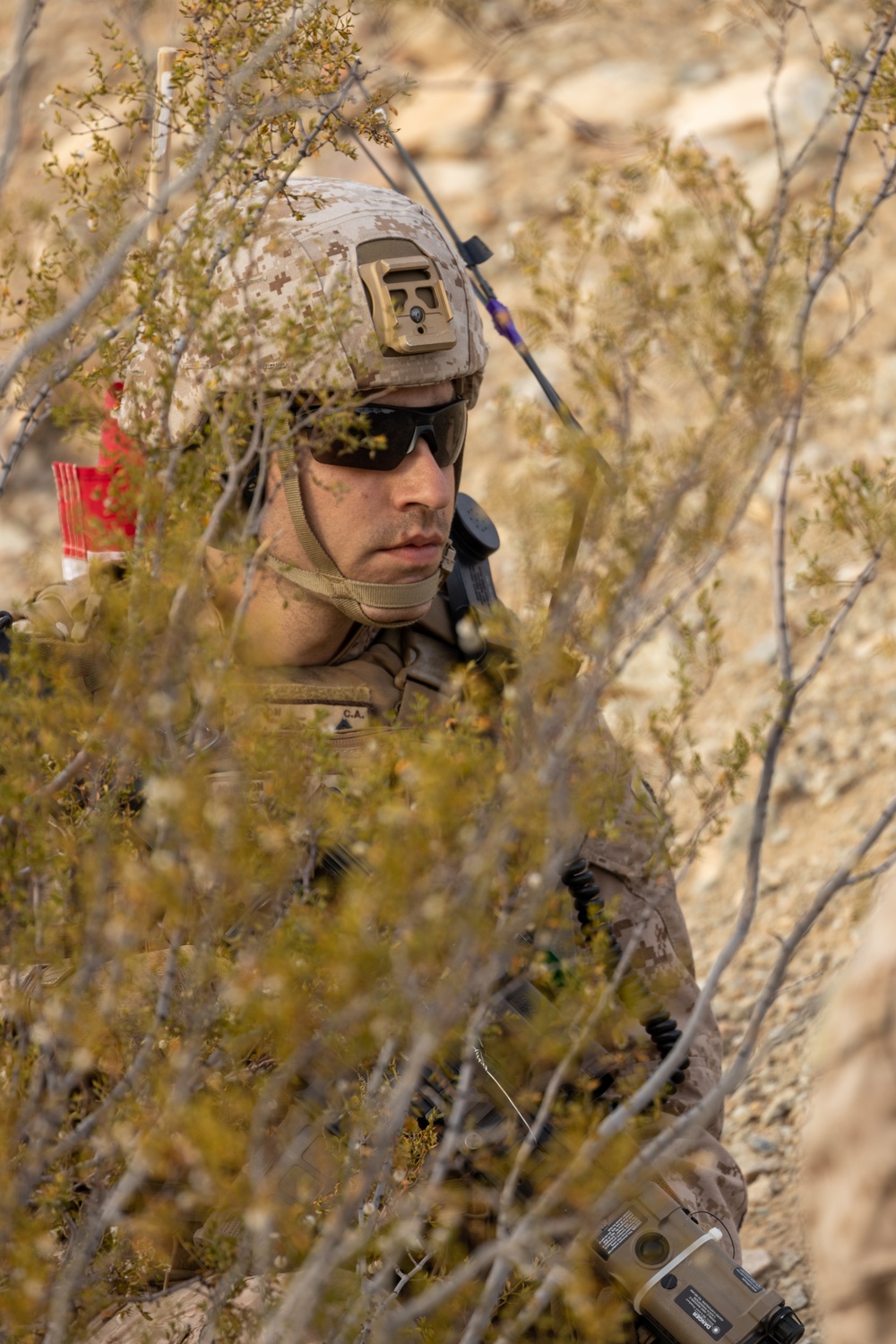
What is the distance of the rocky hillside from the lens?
522cm

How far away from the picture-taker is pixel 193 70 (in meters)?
3.12

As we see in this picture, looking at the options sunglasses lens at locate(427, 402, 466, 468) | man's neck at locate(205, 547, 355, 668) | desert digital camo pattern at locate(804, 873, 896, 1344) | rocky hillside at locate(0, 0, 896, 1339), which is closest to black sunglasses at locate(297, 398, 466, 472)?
sunglasses lens at locate(427, 402, 466, 468)

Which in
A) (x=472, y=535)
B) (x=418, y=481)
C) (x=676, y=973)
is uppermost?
(x=472, y=535)

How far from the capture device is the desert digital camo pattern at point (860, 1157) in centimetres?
168

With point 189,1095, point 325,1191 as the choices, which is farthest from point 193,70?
point 325,1191

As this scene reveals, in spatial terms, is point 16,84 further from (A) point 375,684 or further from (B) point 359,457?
(A) point 375,684

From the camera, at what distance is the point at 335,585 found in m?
3.27

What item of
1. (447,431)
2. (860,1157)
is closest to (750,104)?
(447,431)

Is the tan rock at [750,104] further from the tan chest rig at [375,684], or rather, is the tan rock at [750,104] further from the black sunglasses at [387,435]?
the black sunglasses at [387,435]

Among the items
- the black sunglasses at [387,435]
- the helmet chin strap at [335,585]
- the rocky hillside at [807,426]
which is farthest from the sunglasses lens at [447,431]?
the rocky hillside at [807,426]

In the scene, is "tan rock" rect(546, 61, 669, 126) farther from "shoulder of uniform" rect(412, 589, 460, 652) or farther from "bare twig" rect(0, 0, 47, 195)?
"bare twig" rect(0, 0, 47, 195)

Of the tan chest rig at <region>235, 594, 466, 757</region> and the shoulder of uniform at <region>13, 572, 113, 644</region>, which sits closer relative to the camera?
the shoulder of uniform at <region>13, 572, 113, 644</region>

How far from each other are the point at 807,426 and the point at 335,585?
1960 mm

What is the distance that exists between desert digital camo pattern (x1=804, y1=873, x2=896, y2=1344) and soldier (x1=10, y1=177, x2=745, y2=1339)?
119cm
